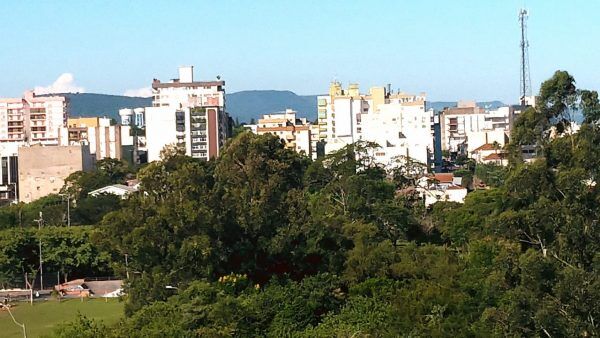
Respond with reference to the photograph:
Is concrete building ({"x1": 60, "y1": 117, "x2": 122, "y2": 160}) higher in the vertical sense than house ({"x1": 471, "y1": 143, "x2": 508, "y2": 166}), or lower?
higher

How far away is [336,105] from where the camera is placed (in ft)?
203

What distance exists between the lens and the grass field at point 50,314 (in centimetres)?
2087

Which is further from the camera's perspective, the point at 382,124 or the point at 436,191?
the point at 382,124

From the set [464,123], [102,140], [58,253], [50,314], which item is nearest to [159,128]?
[102,140]

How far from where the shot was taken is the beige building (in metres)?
Result: 48.8

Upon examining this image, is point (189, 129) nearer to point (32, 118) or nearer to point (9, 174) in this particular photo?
point (9, 174)

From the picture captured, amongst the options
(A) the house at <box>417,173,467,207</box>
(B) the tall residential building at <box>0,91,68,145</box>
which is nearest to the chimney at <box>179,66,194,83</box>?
(B) the tall residential building at <box>0,91,68,145</box>

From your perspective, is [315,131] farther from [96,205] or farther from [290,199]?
[290,199]

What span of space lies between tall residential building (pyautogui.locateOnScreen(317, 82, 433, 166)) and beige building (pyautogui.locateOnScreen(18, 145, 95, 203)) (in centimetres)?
1270

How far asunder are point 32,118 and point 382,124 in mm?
A: 24250

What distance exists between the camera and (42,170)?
161 feet

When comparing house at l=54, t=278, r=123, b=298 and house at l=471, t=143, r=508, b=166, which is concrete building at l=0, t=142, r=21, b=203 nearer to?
house at l=54, t=278, r=123, b=298

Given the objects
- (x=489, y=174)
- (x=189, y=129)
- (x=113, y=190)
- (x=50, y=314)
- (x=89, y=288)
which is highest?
(x=189, y=129)

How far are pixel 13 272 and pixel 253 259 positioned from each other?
1025 cm
